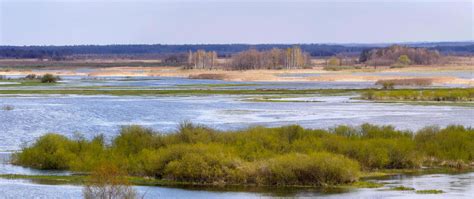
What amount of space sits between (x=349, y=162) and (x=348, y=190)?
1.61m

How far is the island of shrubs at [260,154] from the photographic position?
86.4 ft

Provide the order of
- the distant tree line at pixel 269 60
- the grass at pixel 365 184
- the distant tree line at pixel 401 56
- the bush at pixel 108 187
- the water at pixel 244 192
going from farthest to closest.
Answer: the distant tree line at pixel 401 56
the distant tree line at pixel 269 60
the grass at pixel 365 184
the water at pixel 244 192
the bush at pixel 108 187

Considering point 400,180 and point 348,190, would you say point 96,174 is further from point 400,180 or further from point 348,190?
point 400,180

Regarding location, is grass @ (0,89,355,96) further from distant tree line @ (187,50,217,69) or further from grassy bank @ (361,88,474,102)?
distant tree line @ (187,50,217,69)

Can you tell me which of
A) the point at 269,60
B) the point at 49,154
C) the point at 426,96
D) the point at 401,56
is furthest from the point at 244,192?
the point at 401,56

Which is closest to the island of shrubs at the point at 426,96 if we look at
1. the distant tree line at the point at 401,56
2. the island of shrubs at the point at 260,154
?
the island of shrubs at the point at 260,154

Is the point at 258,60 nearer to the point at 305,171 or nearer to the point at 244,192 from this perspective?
the point at 305,171

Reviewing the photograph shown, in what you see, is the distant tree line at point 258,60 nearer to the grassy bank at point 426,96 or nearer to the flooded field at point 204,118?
the flooded field at point 204,118

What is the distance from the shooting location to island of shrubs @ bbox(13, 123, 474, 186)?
2633 cm

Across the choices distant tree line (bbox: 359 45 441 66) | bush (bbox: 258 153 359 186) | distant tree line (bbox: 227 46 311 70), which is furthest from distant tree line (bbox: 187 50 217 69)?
bush (bbox: 258 153 359 186)

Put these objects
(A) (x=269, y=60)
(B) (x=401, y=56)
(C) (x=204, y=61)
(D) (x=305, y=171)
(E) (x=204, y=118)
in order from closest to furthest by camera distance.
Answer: (D) (x=305, y=171) < (E) (x=204, y=118) < (A) (x=269, y=60) < (C) (x=204, y=61) < (B) (x=401, y=56)

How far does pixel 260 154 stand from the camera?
27.9m

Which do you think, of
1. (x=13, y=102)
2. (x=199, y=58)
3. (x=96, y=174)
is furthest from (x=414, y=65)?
(x=96, y=174)

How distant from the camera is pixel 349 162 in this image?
2697 cm
